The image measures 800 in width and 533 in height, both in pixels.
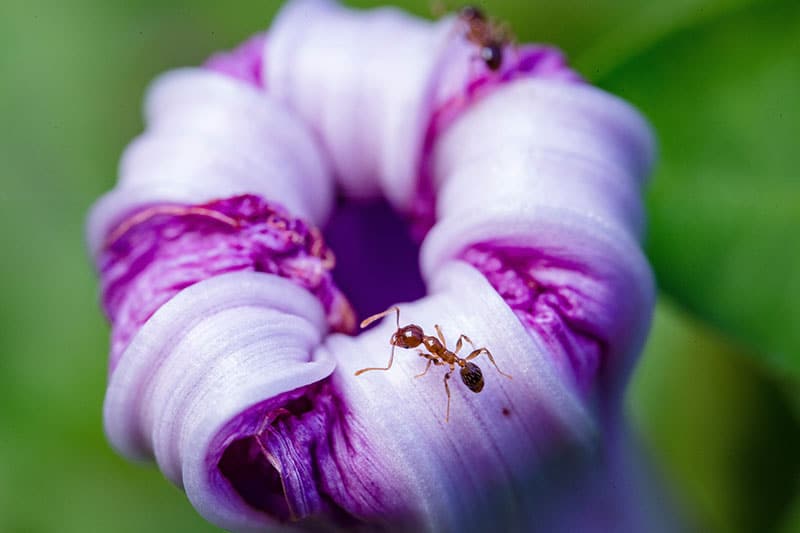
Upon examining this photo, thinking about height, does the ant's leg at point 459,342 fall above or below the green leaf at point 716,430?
above

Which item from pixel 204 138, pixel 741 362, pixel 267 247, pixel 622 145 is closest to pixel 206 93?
pixel 204 138

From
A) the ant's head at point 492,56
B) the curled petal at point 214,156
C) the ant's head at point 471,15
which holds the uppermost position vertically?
the ant's head at point 471,15

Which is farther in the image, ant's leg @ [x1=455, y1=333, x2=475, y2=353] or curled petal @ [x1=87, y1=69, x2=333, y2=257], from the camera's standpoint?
curled petal @ [x1=87, y1=69, x2=333, y2=257]

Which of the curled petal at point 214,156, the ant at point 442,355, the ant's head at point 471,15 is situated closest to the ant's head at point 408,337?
the ant at point 442,355

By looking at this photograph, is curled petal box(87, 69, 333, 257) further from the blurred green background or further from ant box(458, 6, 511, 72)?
the blurred green background

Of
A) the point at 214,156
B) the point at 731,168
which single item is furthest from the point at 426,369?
the point at 731,168

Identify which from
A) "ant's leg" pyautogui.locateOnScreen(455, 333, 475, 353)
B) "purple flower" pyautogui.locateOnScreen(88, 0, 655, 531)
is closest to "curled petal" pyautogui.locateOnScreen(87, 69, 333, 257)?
"purple flower" pyautogui.locateOnScreen(88, 0, 655, 531)

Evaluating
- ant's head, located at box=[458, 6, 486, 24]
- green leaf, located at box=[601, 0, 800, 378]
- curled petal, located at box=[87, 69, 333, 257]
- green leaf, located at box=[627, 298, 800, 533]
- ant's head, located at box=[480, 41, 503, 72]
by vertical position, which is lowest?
green leaf, located at box=[627, 298, 800, 533]

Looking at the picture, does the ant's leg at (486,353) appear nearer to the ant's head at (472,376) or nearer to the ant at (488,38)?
the ant's head at (472,376)
